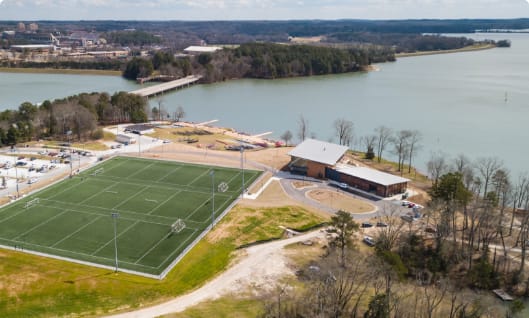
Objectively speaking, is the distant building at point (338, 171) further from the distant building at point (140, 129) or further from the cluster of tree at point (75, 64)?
the cluster of tree at point (75, 64)

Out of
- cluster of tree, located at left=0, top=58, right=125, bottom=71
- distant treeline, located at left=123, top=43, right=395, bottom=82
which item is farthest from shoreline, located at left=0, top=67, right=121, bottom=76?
distant treeline, located at left=123, top=43, right=395, bottom=82

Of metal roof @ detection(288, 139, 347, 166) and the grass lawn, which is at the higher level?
metal roof @ detection(288, 139, 347, 166)

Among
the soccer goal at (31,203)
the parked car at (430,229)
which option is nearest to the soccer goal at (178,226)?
the soccer goal at (31,203)

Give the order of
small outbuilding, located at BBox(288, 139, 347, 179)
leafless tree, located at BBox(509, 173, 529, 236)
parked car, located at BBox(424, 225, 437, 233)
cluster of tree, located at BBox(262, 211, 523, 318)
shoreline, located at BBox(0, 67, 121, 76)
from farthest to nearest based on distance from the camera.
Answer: shoreline, located at BBox(0, 67, 121, 76), small outbuilding, located at BBox(288, 139, 347, 179), leafless tree, located at BBox(509, 173, 529, 236), parked car, located at BBox(424, 225, 437, 233), cluster of tree, located at BBox(262, 211, 523, 318)

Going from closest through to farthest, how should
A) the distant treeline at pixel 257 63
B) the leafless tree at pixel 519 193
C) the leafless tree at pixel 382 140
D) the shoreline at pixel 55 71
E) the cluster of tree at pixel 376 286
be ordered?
the cluster of tree at pixel 376 286 → the leafless tree at pixel 519 193 → the leafless tree at pixel 382 140 → the distant treeline at pixel 257 63 → the shoreline at pixel 55 71

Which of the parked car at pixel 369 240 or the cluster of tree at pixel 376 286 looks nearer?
the cluster of tree at pixel 376 286

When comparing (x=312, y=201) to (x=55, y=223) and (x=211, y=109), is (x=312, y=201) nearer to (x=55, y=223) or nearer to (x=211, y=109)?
(x=55, y=223)

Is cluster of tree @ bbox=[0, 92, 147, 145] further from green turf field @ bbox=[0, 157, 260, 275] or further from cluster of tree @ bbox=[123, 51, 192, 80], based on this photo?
cluster of tree @ bbox=[123, 51, 192, 80]
